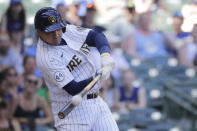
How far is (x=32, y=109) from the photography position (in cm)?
708

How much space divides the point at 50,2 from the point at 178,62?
239 cm

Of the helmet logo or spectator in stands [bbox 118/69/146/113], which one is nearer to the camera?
the helmet logo

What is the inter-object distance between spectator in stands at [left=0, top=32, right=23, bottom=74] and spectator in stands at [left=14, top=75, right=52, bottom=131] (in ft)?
2.00

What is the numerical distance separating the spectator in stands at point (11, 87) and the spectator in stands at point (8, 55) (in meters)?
0.35

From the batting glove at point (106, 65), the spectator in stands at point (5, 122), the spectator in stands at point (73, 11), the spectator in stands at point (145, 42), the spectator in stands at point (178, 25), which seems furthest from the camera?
the spectator in stands at point (178, 25)

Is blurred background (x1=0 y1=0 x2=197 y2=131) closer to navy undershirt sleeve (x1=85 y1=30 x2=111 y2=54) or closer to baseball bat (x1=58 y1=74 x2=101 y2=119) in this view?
navy undershirt sleeve (x1=85 y1=30 x2=111 y2=54)

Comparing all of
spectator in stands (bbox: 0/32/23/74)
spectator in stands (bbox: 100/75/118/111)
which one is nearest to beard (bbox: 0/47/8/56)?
spectator in stands (bbox: 0/32/23/74)

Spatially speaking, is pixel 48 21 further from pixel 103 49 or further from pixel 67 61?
pixel 103 49

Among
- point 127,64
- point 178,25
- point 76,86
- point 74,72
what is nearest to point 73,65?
point 74,72

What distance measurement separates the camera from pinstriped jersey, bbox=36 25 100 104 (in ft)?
14.8

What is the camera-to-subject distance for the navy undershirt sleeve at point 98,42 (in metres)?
4.66

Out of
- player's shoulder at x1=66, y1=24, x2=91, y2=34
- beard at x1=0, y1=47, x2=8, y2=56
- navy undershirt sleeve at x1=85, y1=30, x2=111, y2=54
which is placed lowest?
beard at x1=0, y1=47, x2=8, y2=56

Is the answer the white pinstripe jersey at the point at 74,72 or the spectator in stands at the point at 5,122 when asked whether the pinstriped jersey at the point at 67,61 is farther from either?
the spectator in stands at the point at 5,122

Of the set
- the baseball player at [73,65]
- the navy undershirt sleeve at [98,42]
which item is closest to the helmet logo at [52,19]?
the baseball player at [73,65]
